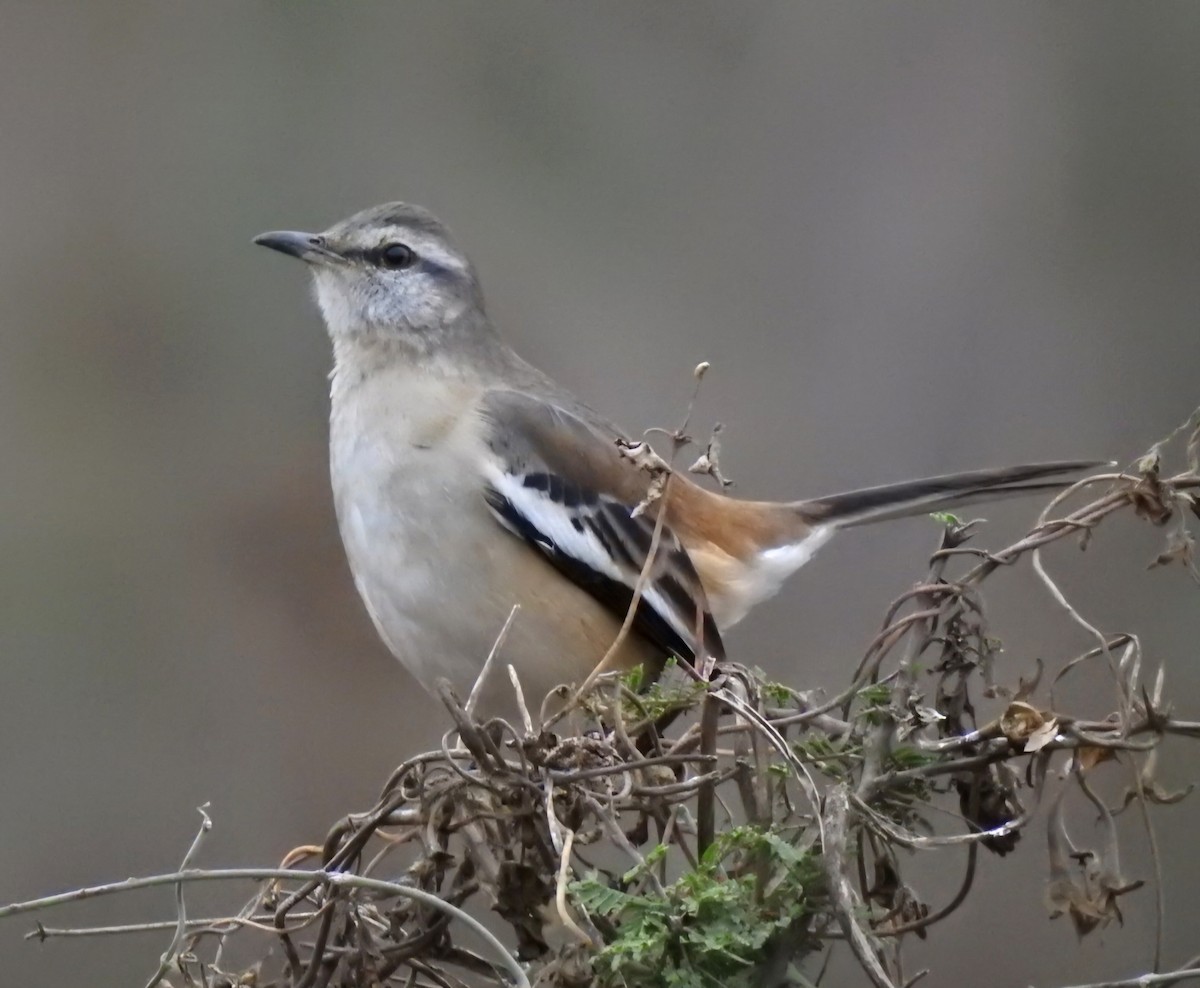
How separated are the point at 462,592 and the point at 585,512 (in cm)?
31

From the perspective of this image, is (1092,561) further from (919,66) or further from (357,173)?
(357,173)

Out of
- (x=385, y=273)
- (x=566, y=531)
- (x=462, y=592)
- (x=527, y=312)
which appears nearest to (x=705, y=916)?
(x=462, y=592)

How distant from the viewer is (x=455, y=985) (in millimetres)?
Result: 1663

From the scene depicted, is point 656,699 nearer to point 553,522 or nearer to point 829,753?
point 829,753

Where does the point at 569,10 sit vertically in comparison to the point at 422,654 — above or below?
above

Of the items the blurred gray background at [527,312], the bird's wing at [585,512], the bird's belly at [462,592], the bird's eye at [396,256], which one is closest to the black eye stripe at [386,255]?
the bird's eye at [396,256]

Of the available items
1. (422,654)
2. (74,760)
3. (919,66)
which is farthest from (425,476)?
(919,66)

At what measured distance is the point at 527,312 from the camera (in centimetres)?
456

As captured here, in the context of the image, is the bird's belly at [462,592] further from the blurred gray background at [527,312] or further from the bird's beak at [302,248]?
the blurred gray background at [527,312]

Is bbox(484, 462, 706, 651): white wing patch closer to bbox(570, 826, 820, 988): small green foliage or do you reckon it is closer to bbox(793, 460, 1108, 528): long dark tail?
bbox(793, 460, 1108, 528): long dark tail

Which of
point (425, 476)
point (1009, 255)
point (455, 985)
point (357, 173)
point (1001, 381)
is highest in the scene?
point (357, 173)

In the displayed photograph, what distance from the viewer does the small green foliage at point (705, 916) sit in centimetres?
134

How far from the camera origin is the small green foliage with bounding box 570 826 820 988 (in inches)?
52.9

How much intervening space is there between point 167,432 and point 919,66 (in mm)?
2441
